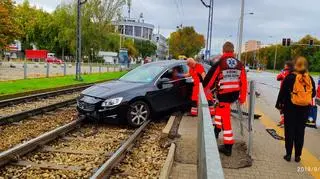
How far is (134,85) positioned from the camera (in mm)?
10070

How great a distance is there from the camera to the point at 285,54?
10738cm

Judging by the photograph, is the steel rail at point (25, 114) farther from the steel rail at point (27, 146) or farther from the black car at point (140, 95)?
the steel rail at point (27, 146)

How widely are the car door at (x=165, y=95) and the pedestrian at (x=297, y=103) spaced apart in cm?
396

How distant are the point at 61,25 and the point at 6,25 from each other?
23470 mm

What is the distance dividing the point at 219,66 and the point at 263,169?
1.84m

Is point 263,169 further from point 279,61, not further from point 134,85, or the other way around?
point 279,61

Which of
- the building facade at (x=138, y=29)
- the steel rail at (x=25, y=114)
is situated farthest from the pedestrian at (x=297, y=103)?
the building facade at (x=138, y=29)

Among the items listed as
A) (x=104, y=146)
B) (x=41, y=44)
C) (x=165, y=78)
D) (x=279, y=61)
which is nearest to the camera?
(x=104, y=146)

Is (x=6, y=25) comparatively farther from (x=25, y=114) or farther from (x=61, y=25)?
(x=25, y=114)

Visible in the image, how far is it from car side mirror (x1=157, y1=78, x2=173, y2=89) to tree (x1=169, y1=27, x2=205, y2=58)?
5856cm

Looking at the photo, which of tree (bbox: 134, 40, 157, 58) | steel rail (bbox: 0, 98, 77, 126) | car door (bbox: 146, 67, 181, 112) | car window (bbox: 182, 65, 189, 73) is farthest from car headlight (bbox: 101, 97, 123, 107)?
tree (bbox: 134, 40, 157, 58)

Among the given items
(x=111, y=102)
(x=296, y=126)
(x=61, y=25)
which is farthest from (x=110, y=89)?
(x=61, y=25)

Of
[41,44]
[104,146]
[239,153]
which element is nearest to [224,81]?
[239,153]

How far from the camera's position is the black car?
367 inches
